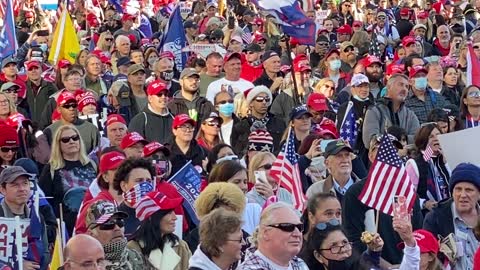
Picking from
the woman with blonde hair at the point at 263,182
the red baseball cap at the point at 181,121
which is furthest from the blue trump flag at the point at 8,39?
the woman with blonde hair at the point at 263,182

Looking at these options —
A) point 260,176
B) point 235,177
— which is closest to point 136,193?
point 235,177

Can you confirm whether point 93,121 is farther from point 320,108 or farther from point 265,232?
point 265,232

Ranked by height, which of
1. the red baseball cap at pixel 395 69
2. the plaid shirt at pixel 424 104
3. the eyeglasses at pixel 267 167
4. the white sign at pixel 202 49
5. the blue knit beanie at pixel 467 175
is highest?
the blue knit beanie at pixel 467 175

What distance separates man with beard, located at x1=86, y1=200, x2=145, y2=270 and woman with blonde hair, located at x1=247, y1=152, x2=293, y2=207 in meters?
2.02

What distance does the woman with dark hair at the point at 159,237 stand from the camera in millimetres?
8930

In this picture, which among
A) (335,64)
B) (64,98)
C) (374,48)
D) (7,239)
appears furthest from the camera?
(374,48)

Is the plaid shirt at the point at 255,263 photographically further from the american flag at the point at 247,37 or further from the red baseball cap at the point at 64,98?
the american flag at the point at 247,37

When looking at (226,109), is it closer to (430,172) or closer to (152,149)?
(152,149)

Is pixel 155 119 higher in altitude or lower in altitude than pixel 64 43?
higher

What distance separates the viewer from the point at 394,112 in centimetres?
1498

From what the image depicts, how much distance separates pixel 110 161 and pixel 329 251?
2924mm

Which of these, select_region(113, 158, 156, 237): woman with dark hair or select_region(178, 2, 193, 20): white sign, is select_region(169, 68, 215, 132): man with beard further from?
select_region(178, 2, 193, 20): white sign

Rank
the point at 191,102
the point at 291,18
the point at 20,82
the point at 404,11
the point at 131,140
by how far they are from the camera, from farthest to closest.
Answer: the point at 404,11 → the point at 291,18 → the point at 20,82 → the point at 191,102 → the point at 131,140

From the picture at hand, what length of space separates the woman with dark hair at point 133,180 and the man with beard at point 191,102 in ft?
13.7
